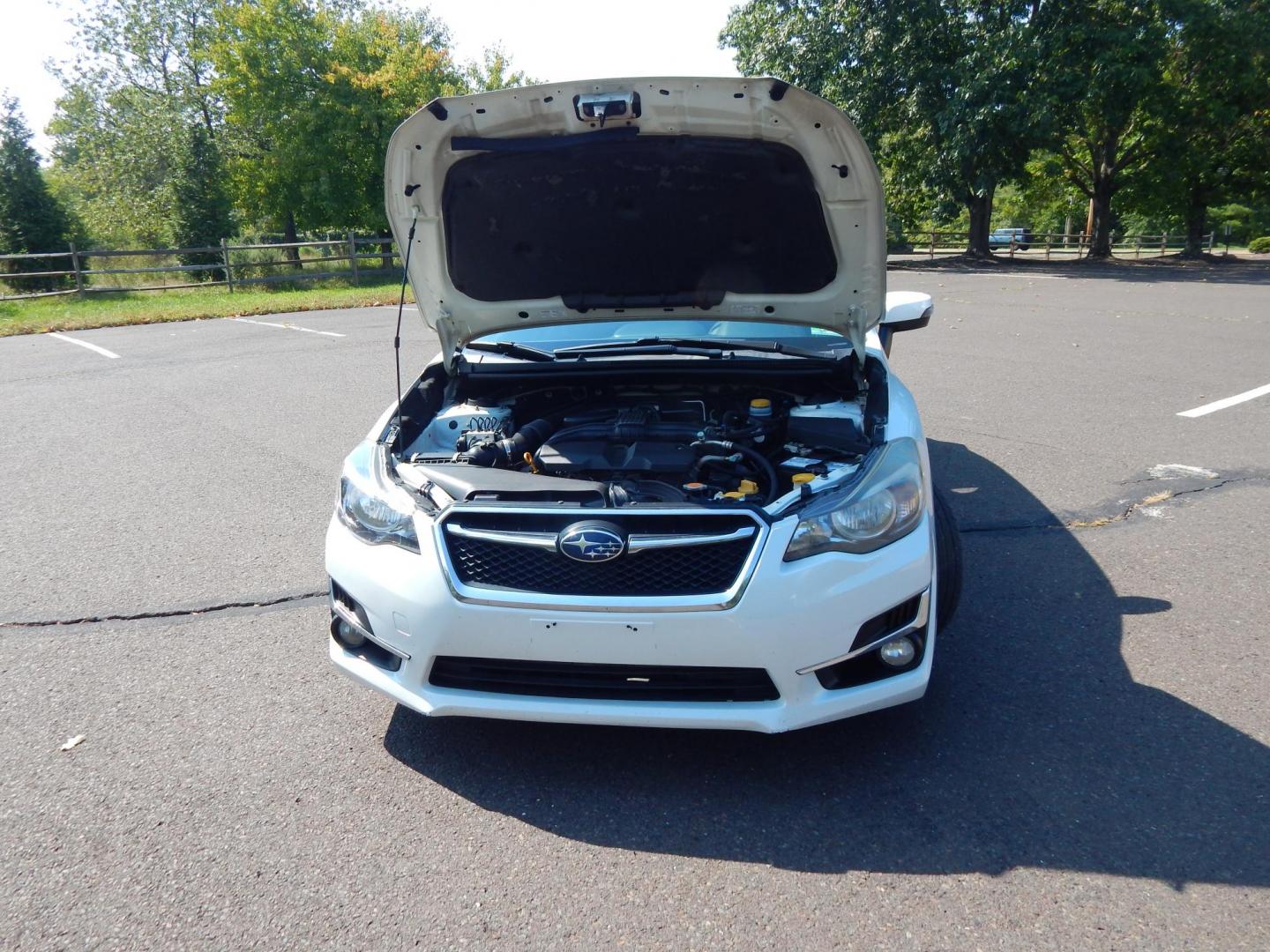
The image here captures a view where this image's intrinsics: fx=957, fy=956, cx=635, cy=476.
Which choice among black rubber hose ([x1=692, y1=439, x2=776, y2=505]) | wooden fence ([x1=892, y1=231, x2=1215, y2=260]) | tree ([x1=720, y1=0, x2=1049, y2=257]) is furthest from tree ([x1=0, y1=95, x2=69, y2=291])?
wooden fence ([x1=892, y1=231, x2=1215, y2=260])

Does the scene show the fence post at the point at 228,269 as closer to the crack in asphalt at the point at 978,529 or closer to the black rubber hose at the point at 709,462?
the crack in asphalt at the point at 978,529

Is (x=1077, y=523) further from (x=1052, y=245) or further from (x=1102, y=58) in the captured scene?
(x=1052, y=245)

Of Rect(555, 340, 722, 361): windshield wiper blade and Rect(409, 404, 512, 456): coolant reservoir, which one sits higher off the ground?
Rect(555, 340, 722, 361): windshield wiper blade

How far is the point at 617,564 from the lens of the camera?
2.68 metres

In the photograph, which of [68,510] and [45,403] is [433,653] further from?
[45,403]

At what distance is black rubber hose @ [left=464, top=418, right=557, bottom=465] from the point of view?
351 centimetres

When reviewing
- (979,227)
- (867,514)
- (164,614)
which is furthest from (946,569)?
(979,227)

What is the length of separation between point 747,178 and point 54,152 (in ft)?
201

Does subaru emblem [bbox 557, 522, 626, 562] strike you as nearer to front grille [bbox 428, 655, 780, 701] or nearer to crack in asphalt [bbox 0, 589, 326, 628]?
front grille [bbox 428, 655, 780, 701]

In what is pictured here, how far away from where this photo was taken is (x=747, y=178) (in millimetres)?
3602


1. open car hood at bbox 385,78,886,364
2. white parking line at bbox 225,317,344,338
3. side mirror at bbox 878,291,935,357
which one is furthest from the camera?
white parking line at bbox 225,317,344,338

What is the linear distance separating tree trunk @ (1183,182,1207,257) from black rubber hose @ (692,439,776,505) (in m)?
33.6

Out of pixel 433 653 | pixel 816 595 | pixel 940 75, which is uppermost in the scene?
pixel 940 75

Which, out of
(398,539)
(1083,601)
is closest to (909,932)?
(398,539)
